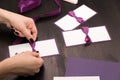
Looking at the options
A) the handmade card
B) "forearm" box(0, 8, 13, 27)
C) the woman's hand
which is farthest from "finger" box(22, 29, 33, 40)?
the handmade card

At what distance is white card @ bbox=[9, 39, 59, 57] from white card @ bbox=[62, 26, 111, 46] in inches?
2.7

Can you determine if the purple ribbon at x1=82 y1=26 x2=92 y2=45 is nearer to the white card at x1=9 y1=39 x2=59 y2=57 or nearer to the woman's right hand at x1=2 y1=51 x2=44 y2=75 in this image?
the white card at x1=9 y1=39 x2=59 y2=57

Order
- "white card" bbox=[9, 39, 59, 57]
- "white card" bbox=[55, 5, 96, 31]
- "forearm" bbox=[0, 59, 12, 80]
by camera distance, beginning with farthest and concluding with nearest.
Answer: "white card" bbox=[55, 5, 96, 31] → "white card" bbox=[9, 39, 59, 57] → "forearm" bbox=[0, 59, 12, 80]

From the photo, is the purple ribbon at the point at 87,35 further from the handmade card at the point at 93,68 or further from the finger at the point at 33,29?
the finger at the point at 33,29

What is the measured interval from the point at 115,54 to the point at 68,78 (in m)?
0.25

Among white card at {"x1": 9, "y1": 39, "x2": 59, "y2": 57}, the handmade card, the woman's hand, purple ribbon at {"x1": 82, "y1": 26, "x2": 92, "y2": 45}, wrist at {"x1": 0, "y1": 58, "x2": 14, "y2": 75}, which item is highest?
the woman's hand

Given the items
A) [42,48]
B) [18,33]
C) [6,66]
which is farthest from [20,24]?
[6,66]

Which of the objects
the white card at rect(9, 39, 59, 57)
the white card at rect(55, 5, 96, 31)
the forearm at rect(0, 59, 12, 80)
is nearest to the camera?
the forearm at rect(0, 59, 12, 80)

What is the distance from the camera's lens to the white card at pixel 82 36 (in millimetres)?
1144

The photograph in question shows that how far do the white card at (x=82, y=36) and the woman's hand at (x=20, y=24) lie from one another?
0.52ft

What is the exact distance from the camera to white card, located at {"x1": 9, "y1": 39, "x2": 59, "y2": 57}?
111cm

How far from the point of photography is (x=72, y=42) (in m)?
1.14

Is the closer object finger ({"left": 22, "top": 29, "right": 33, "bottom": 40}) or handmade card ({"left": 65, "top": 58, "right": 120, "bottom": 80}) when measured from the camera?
handmade card ({"left": 65, "top": 58, "right": 120, "bottom": 80})

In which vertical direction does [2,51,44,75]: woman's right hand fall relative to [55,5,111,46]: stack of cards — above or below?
below
